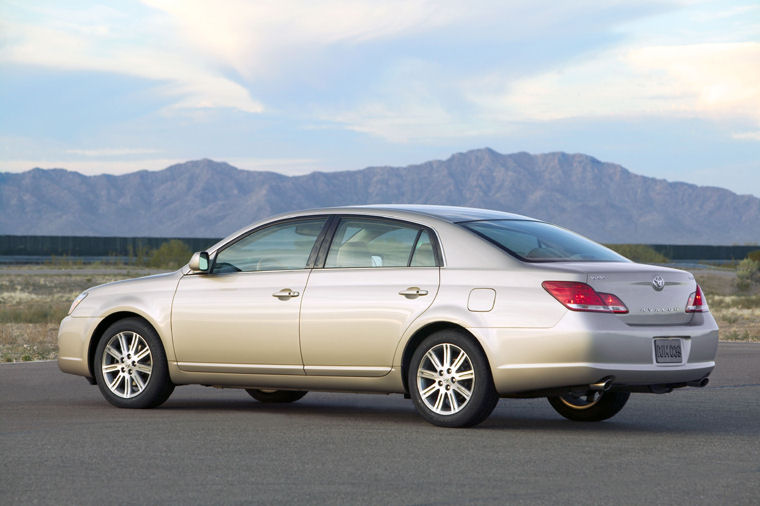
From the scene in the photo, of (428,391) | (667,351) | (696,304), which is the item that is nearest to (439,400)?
(428,391)

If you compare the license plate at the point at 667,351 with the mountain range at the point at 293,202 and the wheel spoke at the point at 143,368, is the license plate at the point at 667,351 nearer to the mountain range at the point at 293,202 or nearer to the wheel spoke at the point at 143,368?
the wheel spoke at the point at 143,368

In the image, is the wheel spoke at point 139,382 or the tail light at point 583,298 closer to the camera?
the tail light at point 583,298

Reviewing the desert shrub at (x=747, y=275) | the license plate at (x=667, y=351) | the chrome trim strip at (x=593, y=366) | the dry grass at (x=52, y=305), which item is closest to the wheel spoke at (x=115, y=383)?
the chrome trim strip at (x=593, y=366)

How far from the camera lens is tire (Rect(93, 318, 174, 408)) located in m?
10.6

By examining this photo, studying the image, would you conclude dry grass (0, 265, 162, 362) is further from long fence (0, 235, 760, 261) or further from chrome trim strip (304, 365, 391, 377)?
chrome trim strip (304, 365, 391, 377)

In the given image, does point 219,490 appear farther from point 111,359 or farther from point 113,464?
point 111,359

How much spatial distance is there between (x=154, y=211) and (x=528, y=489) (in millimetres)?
182193

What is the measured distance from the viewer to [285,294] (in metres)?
10.1

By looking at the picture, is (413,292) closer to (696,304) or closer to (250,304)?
(250,304)

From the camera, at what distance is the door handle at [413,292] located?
9.45 meters

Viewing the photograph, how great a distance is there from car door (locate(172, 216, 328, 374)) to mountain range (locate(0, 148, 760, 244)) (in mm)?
160583

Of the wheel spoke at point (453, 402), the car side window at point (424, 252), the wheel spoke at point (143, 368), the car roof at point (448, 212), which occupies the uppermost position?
the car roof at point (448, 212)

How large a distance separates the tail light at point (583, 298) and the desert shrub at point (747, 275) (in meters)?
48.3

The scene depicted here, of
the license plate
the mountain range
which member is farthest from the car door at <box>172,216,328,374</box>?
the mountain range
